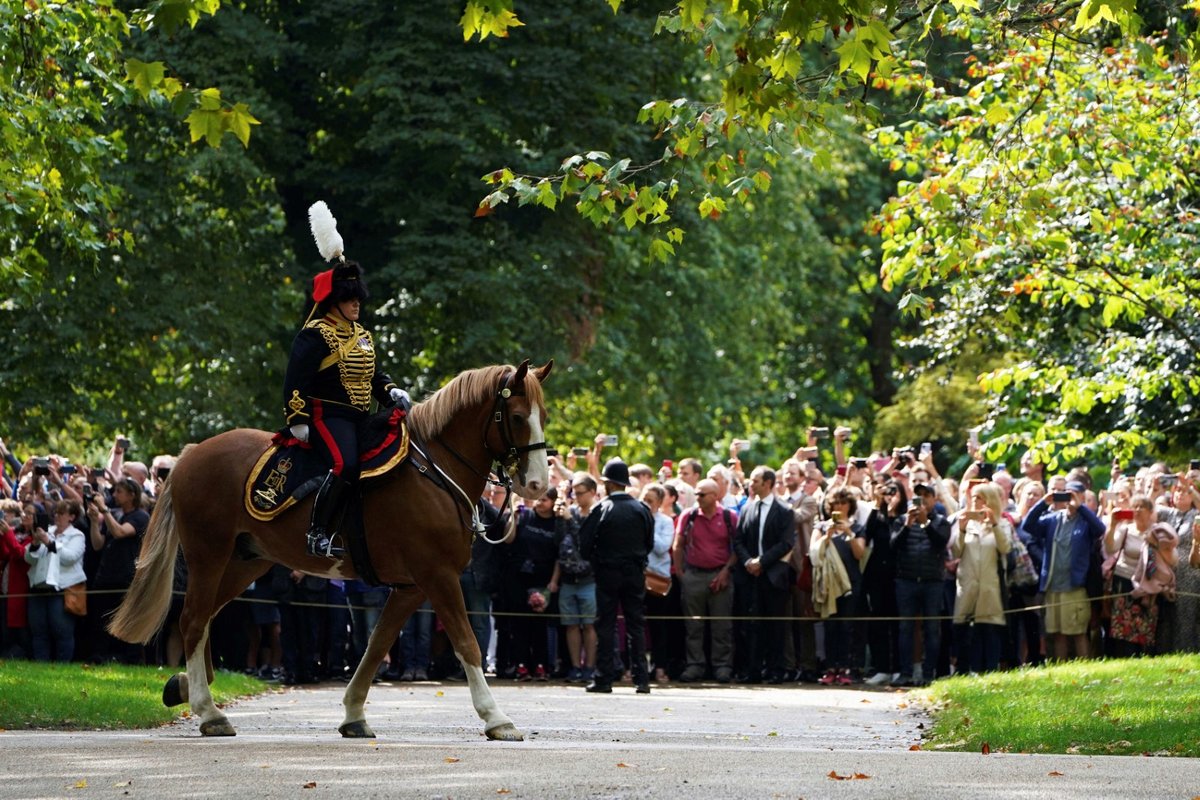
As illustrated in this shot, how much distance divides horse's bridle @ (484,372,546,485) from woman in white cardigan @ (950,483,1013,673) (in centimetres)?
842

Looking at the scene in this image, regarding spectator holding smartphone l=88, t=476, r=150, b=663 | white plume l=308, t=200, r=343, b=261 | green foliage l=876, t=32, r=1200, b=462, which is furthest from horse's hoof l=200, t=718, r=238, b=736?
green foliage l=876, t=32, r=1200, b=462

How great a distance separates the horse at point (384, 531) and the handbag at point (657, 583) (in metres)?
8.96

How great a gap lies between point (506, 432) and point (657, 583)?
372 inches

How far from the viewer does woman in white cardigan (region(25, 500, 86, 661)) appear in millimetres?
20578

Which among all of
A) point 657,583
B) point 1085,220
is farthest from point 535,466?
point 1085,220

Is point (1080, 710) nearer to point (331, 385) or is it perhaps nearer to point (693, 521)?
point (331, 385)

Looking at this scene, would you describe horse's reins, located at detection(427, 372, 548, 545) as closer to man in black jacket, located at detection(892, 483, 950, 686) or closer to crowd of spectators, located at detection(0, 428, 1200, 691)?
crowd of spectators, located at detection(0, 428, 1200, 691)

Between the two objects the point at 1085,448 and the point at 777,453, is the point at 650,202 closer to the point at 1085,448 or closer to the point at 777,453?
the point at 1085,448

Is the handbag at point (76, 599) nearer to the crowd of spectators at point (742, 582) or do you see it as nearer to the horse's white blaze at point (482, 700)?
the crowd of spectators at point (742, 582)

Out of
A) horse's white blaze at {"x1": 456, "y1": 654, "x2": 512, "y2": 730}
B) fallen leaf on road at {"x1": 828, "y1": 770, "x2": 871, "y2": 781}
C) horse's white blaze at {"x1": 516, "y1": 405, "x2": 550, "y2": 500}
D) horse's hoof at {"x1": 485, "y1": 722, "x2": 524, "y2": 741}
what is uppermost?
horse's white blaze at {"x1": 516, "y1": 405, "x2": 550, "y2": 500}

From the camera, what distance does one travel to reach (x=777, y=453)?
52312mm

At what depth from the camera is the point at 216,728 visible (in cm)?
1384

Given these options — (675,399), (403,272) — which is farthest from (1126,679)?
(675,399)

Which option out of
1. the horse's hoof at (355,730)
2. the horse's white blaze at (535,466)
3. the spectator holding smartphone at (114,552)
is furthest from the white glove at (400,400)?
the spectator holding smartphone at (114,552)
